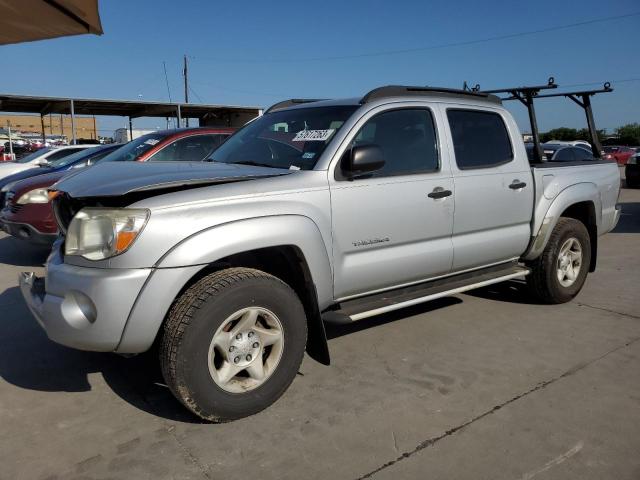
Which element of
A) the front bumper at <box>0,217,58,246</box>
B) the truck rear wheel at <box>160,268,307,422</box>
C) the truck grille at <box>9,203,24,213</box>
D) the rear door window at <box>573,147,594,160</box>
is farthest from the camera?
the rear door window at <box>573,147,594,160</box>

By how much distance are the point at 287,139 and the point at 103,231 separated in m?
1.57

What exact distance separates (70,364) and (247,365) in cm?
156

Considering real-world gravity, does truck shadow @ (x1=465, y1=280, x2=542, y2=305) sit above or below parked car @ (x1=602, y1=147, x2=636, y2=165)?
below

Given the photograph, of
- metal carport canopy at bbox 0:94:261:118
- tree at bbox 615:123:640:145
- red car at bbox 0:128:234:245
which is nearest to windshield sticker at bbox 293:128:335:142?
red car at bbox 0:128:234:245

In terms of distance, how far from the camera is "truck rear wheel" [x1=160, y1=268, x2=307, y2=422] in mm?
2686

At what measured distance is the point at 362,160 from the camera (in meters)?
3.21

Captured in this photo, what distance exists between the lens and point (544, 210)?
182 inches

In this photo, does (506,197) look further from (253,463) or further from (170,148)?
(170,148)

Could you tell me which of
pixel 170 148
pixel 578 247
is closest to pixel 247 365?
pixel 578 247

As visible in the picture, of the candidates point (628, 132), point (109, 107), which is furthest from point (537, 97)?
point (628, 132)

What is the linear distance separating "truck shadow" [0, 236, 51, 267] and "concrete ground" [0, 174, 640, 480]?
2.66 m

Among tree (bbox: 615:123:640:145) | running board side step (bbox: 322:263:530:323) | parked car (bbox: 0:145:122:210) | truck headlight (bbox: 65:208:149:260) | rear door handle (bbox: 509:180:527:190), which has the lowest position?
running board side step (bbox: 322:263:530:323)

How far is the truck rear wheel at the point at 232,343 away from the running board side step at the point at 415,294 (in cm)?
40

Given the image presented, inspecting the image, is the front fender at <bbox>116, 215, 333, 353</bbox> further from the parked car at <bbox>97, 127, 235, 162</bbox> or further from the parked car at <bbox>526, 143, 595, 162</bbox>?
the parked car at <bbox>526, 143, 595, 162</bbox>
